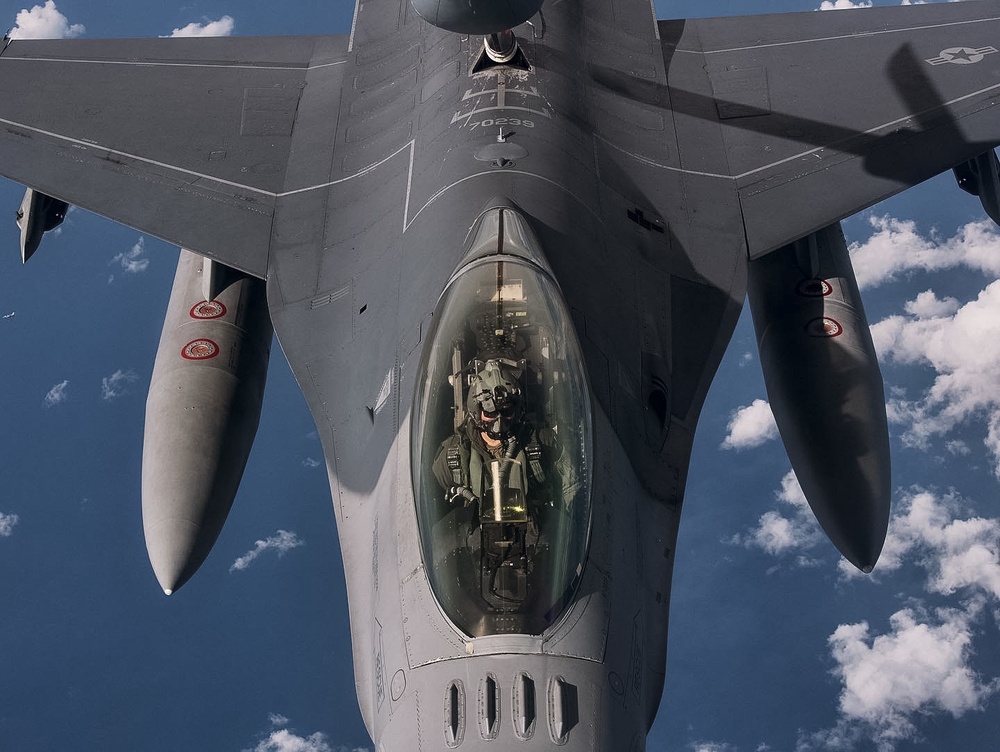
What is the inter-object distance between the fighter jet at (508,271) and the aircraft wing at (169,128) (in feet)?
0.17

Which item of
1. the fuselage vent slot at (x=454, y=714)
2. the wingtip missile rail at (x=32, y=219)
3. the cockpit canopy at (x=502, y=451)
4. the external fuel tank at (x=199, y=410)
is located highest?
A: the wingtip missile rail at (x=32, y=219)

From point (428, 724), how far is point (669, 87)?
9915 mm

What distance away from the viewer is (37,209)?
13.9m

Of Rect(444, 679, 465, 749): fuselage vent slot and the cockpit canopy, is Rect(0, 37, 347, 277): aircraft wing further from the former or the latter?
Rect(444, 679, 465, 749): fuselage vent slot

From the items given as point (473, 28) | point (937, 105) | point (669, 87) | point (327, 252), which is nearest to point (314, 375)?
point (327, 252)

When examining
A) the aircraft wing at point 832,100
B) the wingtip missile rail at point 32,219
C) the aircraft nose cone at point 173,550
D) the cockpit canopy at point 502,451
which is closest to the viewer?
the cockpit canopy at point 502,451

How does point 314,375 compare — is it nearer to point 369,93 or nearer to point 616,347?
point 616,347

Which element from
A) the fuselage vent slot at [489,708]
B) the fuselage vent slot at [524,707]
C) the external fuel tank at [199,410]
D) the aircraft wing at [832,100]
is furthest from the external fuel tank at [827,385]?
the external fuel tank at [199,410]

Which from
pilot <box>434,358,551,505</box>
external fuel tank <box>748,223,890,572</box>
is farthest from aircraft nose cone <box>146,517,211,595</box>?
external fuel tank <box>748,223,890,572</box>

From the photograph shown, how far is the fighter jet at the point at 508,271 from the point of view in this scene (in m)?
7.38

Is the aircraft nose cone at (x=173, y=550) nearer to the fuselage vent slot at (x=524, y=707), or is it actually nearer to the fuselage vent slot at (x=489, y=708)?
the fuselage vent slot at (x=489, y=708)

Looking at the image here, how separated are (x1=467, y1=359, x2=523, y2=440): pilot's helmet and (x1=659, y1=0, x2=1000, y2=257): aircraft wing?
17.0ft

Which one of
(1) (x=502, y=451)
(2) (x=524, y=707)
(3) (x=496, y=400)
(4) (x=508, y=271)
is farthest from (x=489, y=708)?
(4) (x=508, y=271)

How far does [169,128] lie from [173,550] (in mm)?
5908
